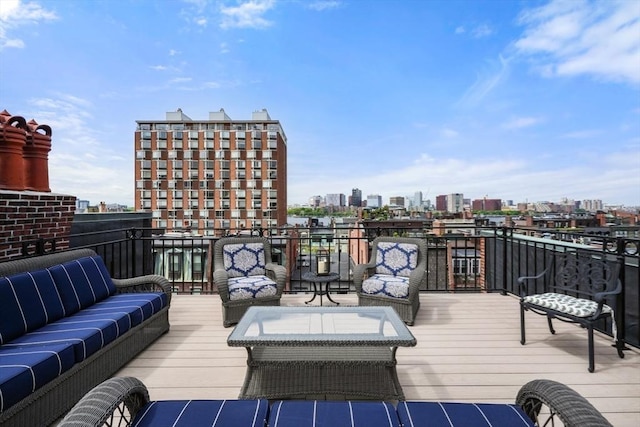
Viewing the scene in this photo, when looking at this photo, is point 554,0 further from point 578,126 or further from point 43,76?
point 43,76

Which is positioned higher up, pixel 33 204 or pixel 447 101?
pixel 447 101

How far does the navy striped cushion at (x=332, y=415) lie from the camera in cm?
117

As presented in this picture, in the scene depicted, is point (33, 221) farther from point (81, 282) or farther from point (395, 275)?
point (395, 275)

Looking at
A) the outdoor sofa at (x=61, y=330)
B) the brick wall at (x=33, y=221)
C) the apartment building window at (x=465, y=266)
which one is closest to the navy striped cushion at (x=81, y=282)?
the outdoor sofa at (x=61, y=330)

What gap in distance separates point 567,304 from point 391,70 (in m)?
8.95

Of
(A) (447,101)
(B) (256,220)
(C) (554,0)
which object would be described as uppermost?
(A) (447,101)

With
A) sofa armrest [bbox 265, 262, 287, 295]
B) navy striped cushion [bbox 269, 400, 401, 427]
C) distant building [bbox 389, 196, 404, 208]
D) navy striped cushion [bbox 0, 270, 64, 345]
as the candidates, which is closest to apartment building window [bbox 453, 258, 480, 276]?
sofa armrest [bbox 265, 262, 287, 295]

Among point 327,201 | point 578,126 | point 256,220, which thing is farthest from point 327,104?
point 327,201

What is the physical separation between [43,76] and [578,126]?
18829mm

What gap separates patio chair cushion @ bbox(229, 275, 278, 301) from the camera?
11.1 feet

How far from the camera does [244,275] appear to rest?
3.83m

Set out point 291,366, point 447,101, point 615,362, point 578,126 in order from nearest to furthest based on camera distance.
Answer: point 291,366 → point 615,362 → point 578,126 → point 447,101

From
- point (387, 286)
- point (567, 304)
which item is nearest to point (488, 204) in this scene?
point (387, 286)

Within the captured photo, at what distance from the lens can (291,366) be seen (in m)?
1.92
